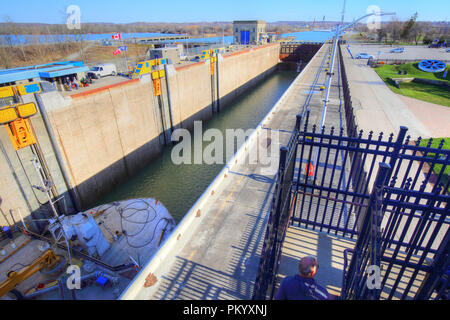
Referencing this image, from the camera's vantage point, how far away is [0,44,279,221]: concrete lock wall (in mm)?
12727

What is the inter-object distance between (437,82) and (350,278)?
138 ft

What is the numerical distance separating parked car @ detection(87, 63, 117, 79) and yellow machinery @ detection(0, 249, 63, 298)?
19.6 m

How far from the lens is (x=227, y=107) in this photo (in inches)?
1411

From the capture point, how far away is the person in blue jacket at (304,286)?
336cm

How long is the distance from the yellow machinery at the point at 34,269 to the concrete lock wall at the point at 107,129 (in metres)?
4.05

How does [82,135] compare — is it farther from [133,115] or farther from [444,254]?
[444,254]

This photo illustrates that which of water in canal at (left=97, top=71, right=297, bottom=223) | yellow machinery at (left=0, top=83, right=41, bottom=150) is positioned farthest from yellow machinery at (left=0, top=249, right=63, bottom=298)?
water in canal at (left=97, top=71, right=297, bottom=223)

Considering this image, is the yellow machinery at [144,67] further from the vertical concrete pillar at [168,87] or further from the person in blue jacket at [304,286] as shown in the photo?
the person in blue jacket at [304,286]

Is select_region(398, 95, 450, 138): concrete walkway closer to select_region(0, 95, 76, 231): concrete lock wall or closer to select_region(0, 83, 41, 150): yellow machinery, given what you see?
select_region(0, 95, 76, 231): concrete lock wall

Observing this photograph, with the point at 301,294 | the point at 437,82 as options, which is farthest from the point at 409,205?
the point at 437,82

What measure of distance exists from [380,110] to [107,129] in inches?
983

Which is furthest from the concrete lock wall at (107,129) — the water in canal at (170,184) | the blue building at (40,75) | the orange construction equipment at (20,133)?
the blue building at (40,75)

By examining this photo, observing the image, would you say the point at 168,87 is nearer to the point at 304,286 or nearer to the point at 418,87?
the point at 304,286

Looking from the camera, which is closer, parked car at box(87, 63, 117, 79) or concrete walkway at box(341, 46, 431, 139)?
concrete walkway at box(341, 46, 431, 139)
